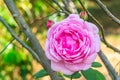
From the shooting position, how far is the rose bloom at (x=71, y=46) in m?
1.02

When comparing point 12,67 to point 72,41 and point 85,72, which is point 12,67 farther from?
point 72,41

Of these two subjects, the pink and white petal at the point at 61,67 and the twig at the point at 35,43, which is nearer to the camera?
the pink and white petal at the point at 61,67

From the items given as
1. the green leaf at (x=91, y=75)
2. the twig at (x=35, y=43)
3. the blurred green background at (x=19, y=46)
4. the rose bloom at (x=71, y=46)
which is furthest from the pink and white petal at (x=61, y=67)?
the blurred green background at (x=19, y=46)

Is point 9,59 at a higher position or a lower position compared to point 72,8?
lower

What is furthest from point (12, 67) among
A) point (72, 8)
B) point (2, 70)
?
point (72, 8)

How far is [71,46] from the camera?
103 centimetres

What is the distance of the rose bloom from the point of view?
3.34ft

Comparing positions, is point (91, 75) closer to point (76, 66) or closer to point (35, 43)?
point (35, 43)

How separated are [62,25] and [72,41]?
47 mm

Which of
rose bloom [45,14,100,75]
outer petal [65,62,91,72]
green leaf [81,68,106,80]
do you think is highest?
rose bloom [45,14,100,75]

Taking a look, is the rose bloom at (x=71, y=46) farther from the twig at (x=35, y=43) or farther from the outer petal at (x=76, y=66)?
the twig at (x=35, y=43)

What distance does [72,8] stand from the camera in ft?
5.06

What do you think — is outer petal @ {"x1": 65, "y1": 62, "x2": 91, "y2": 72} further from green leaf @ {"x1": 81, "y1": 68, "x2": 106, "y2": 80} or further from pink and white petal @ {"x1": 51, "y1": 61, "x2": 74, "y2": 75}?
green leaf @ {"x1": 81, "y1": 68, "x2": 106, "y2": 80}

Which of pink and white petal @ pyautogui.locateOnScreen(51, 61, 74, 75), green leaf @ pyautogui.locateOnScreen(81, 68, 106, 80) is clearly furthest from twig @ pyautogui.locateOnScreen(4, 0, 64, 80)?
pink and white petal @ pyautogui.locateOnScreen(51, 61, 74, 75)
